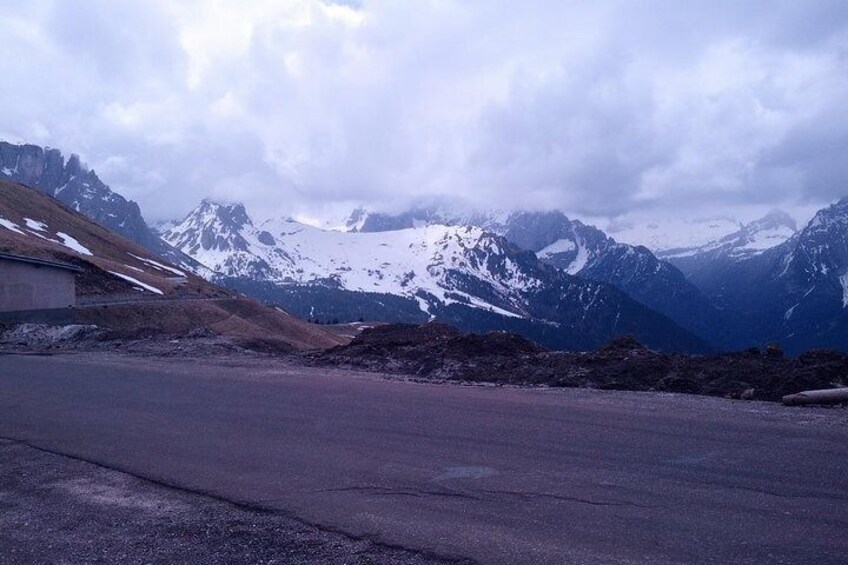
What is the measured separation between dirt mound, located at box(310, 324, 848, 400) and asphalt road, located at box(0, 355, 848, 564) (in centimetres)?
154

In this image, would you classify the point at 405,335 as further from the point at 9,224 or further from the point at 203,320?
the point at 9,224

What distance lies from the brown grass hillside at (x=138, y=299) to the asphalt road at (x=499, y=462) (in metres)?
18.1

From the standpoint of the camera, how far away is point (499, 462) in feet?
38.0

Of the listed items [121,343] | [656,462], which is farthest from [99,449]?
[121,343]

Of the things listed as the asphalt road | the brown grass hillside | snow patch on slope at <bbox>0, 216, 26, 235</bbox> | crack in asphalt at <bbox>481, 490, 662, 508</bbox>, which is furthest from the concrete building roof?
snow patch on slope at <bbox>0, 216, 26, 235</bbox>

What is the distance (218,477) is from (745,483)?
7439 mm

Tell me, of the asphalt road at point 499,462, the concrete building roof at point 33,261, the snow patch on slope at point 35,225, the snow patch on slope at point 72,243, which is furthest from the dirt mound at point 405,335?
the snow patch on slope at point 35,225

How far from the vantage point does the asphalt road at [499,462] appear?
324 inches

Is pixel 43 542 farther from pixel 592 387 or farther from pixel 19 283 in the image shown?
pixel 19 283

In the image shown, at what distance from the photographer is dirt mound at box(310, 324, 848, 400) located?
1756 cm

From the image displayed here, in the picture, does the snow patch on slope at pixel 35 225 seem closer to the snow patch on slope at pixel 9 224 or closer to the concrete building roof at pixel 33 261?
the snow patch on slope at pixel 9 224

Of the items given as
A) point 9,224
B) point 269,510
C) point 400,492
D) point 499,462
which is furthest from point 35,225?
point 400,492

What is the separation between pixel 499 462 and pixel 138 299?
73.8 meters

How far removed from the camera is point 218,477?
11.1 metres
